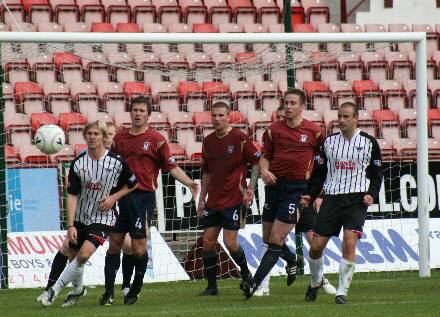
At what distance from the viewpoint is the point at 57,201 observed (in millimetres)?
14445

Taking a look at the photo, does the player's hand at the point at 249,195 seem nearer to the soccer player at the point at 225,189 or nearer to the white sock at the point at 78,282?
the soccer player at the point at 225,189

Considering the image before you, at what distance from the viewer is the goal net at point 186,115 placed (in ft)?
46.0

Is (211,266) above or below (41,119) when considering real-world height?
below

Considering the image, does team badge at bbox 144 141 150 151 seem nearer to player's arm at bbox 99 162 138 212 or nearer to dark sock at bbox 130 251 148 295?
player's arm at bbox 99 162 138 212

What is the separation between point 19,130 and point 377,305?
7179 millimetres

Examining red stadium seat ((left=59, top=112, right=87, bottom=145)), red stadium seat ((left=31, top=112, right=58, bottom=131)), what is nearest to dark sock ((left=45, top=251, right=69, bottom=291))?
red stadium seat ((left=59, top=112, right=87, bottom=145))

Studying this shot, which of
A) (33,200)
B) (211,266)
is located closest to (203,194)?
(211,266)

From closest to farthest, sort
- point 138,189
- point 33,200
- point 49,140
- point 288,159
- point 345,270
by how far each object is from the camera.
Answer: point 345,270 → point 138,189 → point 288,159 → point 49,140 → point 33,200

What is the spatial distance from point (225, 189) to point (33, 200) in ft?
11.6

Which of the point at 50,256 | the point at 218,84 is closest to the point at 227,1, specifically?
the point at 218,84

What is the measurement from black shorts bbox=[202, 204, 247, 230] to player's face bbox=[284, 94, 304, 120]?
4.13 feet

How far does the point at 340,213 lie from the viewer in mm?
10500

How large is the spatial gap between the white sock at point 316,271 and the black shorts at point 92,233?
2.03 metres

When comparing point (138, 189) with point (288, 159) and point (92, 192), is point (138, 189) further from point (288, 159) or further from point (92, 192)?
point (288, 159)
